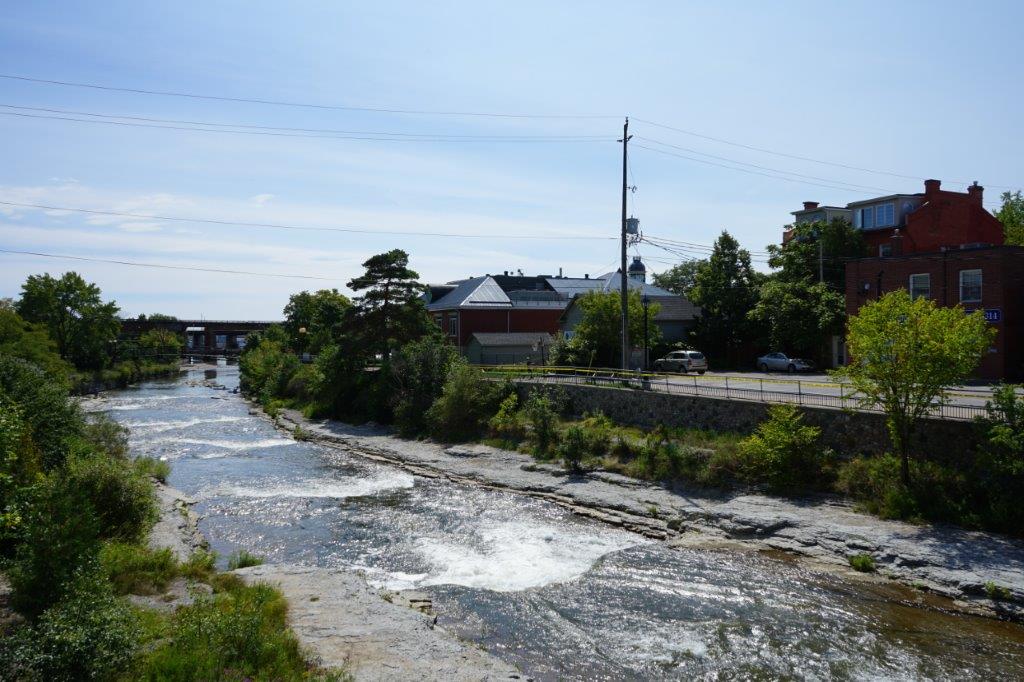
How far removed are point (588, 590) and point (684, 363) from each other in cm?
3142

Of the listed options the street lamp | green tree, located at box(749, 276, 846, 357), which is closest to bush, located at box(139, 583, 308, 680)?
the street lamp

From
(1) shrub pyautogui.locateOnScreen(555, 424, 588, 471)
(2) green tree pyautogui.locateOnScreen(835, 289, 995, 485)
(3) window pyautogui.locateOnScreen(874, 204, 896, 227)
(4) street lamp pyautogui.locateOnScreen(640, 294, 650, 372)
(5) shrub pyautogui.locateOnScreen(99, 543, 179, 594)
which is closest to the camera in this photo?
(5) shrub pyautogui.locateOnScreen(99, 543, 179, 594)

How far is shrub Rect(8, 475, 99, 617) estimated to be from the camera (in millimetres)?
12000

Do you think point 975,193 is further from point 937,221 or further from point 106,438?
point 106,438

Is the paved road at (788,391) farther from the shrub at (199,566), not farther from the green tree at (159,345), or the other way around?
the green tree at (159,345)

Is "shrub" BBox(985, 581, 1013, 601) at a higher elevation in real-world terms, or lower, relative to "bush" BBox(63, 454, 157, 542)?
lower

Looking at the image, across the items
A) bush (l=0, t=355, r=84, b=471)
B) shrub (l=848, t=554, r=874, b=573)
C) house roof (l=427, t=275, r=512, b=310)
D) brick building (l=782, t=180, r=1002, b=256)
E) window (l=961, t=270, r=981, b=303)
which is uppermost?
brick building (l=782, t=180, r=1002, b=256)

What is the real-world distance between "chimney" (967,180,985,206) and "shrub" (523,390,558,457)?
4200 centimetres

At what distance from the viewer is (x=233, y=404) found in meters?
62.8

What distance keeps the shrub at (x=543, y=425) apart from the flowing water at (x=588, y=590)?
5.39m

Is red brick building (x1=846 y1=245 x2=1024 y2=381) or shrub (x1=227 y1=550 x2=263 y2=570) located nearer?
shrub (x1=227 y1=550 x2=263 y2=570)

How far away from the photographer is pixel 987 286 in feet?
115

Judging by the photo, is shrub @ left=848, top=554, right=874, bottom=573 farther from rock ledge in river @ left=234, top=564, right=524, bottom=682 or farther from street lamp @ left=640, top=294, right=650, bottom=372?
street lamp @ left=640, top=294, right=650, bottom=372

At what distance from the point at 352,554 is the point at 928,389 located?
18.0 meters
